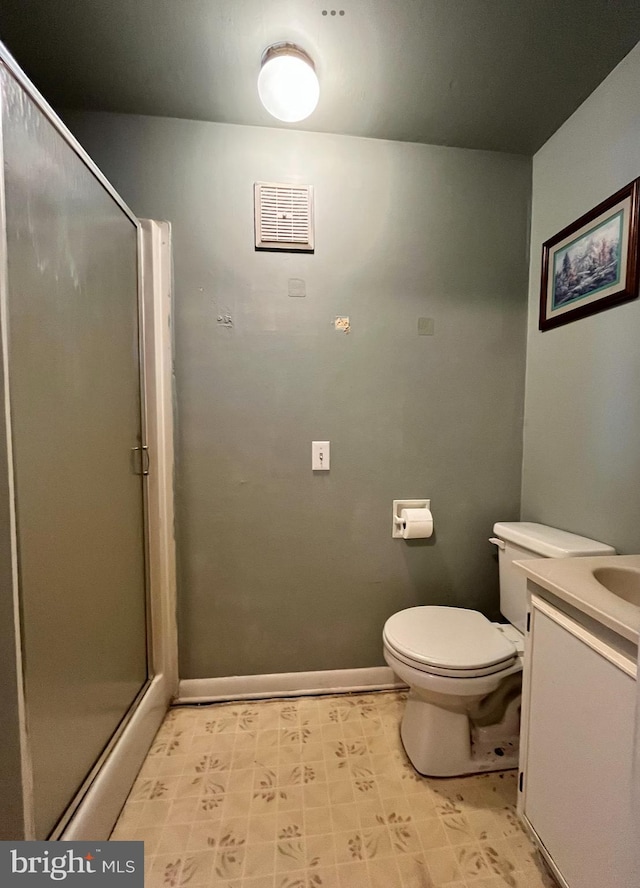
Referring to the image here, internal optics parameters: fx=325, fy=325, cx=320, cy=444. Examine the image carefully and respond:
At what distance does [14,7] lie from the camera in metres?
0.88

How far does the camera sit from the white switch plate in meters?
1.34

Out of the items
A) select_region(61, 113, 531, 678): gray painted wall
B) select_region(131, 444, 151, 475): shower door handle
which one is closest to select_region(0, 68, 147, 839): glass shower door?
select_region(131, 444, 151, 475): shower door handle

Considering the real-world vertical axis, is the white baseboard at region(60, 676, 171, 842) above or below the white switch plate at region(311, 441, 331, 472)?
below

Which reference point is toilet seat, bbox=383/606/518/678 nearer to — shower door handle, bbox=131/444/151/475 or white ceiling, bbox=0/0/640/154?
shower door handle, bbox=131/444/151/475

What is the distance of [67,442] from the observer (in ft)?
2.67

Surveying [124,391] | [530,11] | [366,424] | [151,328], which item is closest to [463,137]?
[530,11]

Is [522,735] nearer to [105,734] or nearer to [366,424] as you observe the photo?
[366,424]

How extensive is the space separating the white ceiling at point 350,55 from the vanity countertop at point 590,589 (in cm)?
150

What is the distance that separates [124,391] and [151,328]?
0.94 ft

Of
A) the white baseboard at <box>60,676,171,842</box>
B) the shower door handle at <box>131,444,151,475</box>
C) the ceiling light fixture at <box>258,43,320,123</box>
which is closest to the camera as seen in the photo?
the white baseboard at <box>60,676,171,842</box>

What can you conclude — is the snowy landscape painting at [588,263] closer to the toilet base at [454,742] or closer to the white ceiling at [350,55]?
the white ceiling at [350,55]

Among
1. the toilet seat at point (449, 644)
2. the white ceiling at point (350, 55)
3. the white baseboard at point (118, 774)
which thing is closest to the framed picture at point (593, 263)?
the white ceiling at point (350, 55)

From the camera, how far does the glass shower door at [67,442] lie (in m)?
0.68

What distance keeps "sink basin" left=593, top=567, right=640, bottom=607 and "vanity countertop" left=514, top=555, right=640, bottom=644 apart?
0.04 ft
